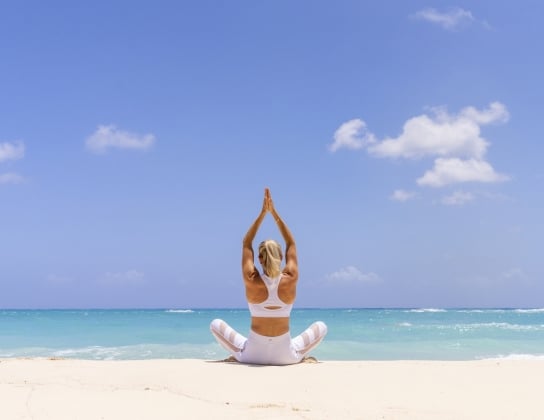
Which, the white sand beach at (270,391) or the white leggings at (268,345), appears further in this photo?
the white leggings at (268,345)

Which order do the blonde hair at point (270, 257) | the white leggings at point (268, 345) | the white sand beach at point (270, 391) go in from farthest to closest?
the white leggings at point (268, 345)
the blonde hair at point (270, 257)
the white sand beach at point (270, 391)

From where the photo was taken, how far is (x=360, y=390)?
17.3ft

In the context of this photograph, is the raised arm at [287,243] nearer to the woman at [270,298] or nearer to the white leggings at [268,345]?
the woman at [270,298]

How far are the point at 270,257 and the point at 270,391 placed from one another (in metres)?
1.66

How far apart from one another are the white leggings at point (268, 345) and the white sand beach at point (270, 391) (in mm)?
196

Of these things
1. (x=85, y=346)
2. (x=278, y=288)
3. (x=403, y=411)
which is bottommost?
(x=85, y=346)

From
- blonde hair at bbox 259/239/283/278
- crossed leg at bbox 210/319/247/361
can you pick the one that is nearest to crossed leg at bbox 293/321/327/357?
crossed leg at bbox 210/319/247/361

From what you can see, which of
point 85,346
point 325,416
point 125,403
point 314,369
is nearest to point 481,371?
point 314,369

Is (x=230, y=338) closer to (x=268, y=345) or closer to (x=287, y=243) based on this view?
(x=268, y=345)

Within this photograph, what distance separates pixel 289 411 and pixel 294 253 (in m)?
2.47

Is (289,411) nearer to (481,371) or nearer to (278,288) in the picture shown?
Answer: (278,288)

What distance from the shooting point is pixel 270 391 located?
5.18m

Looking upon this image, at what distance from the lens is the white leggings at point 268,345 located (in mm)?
6645

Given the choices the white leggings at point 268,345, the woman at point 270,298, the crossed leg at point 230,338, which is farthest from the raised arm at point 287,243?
the crossed leg at point 230,338
